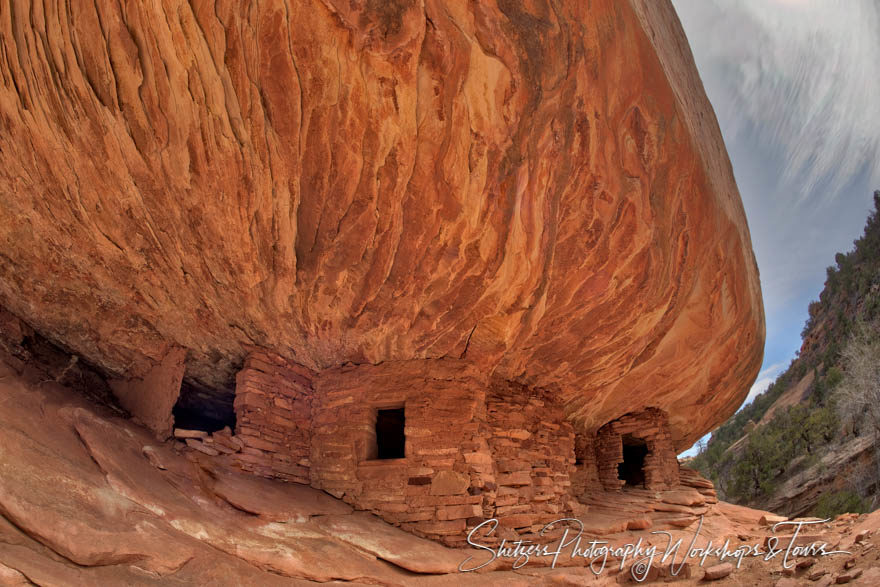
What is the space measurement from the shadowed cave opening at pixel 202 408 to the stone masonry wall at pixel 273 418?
3.19 ft

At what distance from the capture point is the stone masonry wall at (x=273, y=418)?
4812 millimetres

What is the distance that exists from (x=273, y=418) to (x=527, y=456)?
2434 mm

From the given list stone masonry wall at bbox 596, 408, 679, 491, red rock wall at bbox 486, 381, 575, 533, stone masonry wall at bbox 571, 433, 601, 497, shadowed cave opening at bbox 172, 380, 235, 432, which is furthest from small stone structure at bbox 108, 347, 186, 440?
stone masonry wall at bbox 596, 408, 679, 491

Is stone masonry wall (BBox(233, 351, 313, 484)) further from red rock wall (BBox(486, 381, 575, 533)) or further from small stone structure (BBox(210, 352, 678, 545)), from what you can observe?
red rock wall (BBox(486, 381, 575, 533))

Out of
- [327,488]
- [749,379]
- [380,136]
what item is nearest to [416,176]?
[380,136]

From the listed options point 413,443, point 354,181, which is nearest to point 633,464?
point 413,443

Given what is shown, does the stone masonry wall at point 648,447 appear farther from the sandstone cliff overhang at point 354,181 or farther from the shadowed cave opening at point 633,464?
the sandstone cliff overhang at point 354,181

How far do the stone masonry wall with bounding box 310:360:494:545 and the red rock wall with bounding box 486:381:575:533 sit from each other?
14.8 inches

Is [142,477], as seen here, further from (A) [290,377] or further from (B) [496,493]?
(B) [496,493]

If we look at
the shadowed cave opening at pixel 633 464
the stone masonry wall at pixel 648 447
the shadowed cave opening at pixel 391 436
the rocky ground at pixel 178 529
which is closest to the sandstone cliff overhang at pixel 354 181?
the rocky ground at pixel 178 529

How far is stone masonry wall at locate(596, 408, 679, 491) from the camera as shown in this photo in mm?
8305

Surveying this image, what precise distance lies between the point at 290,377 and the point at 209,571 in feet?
8.14

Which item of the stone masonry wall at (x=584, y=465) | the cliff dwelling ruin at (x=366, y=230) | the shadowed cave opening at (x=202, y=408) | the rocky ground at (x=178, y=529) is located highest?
the cliff dwelling ruin at (x=366, y=230)

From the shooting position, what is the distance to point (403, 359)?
5.40 meters
